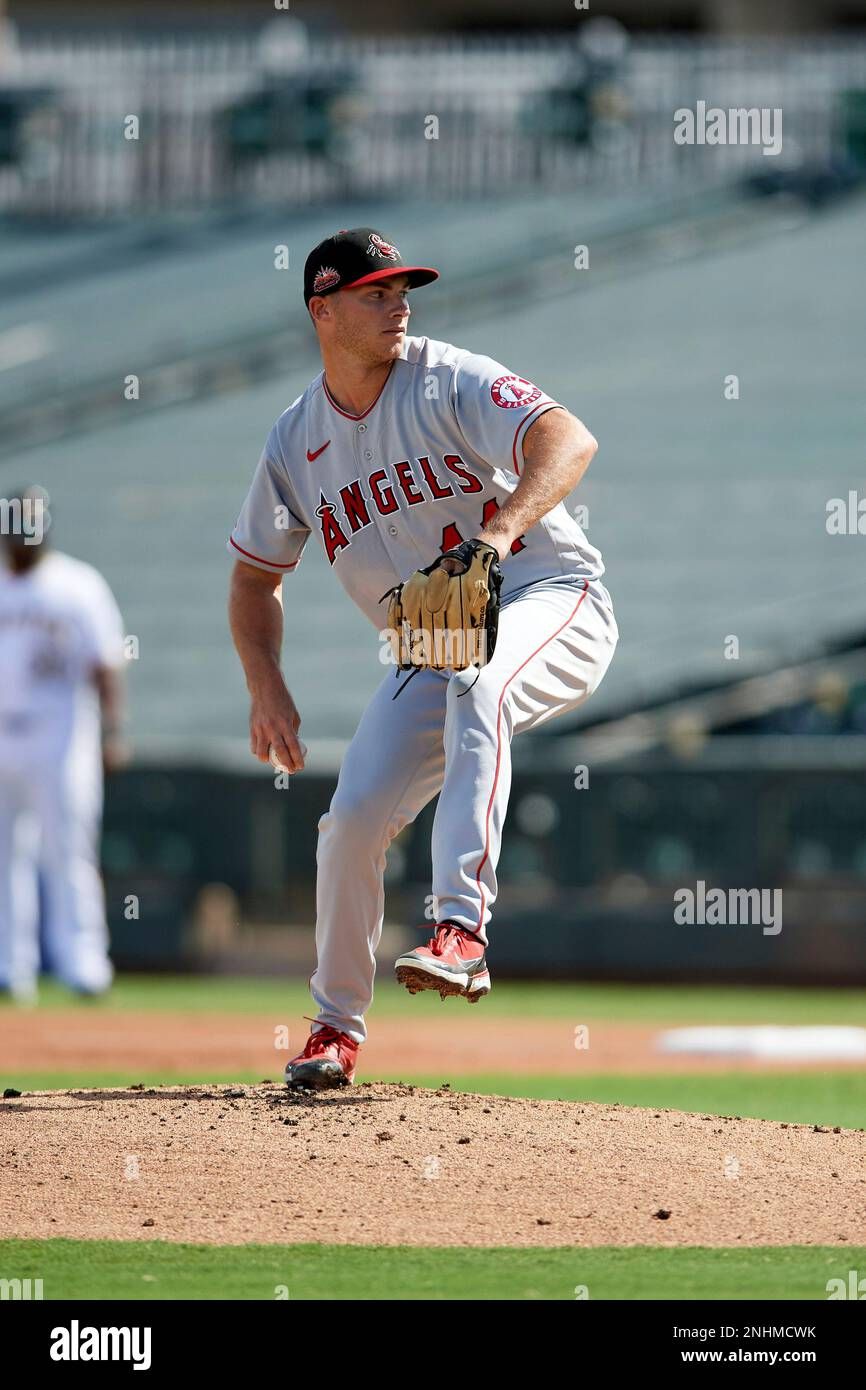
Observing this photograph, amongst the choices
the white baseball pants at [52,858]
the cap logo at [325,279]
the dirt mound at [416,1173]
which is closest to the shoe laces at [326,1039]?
the dirt mound at [416,1173]

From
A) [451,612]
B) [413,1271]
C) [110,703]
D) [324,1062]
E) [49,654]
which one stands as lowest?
[413,1271]

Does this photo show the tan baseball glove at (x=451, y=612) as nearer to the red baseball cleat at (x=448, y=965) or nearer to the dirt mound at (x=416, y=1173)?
the red baseball cleat at (x=448, y=965)

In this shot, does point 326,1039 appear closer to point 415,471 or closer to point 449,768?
point 449,768

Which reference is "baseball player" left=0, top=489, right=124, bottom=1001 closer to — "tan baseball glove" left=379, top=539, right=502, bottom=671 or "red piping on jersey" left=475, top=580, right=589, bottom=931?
"red piping on jersey" left=475, top=580, right=589, bottom=931

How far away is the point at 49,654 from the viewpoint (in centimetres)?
1035

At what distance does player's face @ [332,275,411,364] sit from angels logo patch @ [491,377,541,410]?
0.29 metres

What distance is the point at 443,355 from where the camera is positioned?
15.7ft

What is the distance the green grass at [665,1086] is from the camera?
652cm

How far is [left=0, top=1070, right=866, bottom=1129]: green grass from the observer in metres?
6.52

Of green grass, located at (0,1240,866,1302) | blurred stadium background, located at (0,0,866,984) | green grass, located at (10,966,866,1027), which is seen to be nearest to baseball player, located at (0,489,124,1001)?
green grass, located at (10,966,866,1027)

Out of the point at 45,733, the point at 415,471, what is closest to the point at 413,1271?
the point at 415,471

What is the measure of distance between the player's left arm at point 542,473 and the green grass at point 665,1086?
263cm

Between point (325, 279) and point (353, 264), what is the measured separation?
3.3 inches
